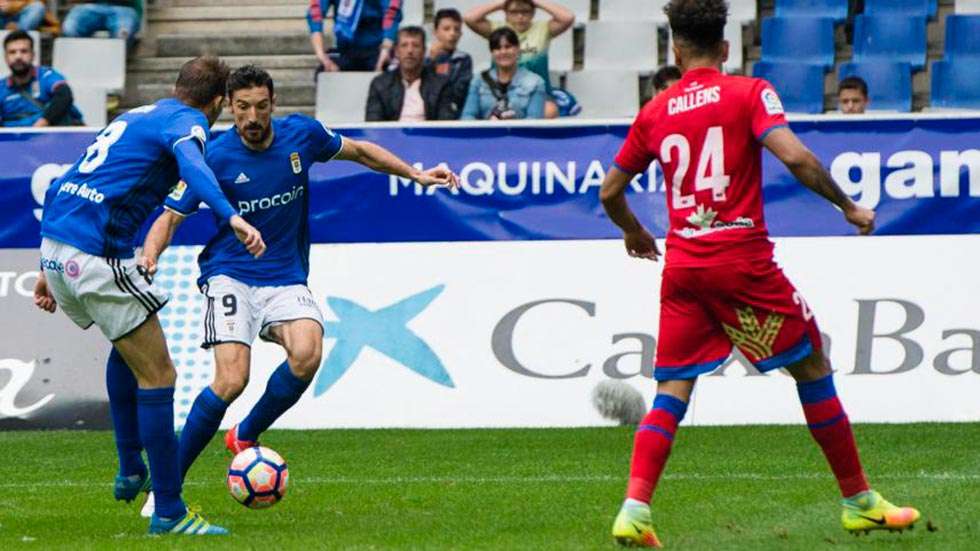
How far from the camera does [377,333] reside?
12.5 m

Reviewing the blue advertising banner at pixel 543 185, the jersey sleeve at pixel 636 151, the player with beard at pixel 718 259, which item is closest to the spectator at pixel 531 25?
the blue advertising banner at pixel 543 185

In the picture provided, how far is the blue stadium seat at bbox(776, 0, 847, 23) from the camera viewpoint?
1759cm

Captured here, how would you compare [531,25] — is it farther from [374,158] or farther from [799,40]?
[374,158]

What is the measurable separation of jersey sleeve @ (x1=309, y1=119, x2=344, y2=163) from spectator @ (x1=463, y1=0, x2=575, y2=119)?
6271mm

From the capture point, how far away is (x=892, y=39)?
1723 centimetres

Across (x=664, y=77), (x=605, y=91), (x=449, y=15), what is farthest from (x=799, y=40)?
(x=664, y=77)

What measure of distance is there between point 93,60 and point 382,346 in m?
6.45

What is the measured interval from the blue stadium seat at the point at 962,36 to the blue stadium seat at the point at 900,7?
473mm

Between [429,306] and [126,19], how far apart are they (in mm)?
6837

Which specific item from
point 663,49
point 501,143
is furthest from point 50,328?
point 663,49

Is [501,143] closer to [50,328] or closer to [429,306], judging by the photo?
A: [429,306]

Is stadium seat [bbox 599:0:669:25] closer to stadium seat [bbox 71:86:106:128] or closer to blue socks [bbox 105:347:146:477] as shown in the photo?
stadium seat [bbox 71:86:106:128]

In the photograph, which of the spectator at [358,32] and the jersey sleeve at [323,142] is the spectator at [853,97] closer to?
the spectator at [358,32]

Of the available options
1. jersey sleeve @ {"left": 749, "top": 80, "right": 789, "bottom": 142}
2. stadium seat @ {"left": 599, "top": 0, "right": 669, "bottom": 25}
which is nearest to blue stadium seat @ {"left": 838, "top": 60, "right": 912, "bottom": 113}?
stadium seat @ {"left": 599, "top": 0, "right": 669, "bottom": 25}
